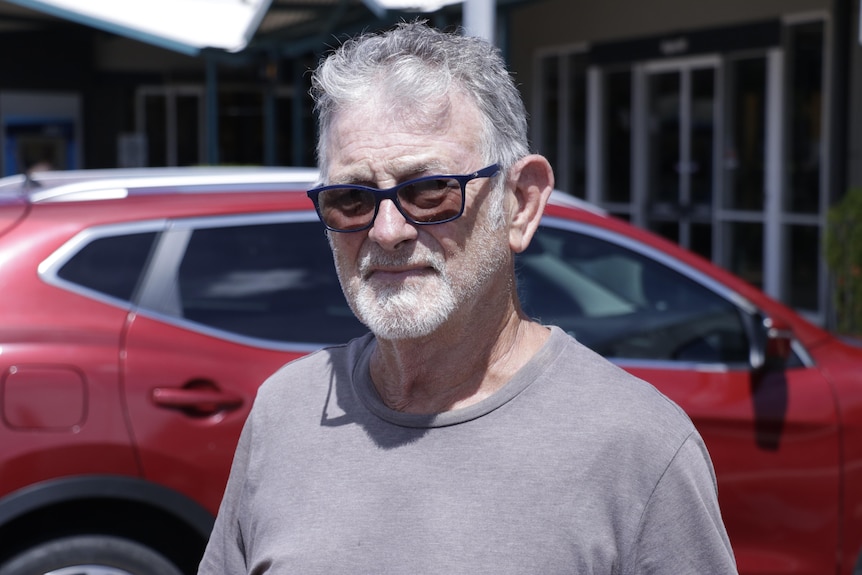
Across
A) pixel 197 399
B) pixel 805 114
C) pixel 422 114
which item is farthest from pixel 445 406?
pixel 805 114

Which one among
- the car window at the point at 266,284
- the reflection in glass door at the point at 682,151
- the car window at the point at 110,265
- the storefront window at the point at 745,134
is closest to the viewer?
the car window at the point at 110,265

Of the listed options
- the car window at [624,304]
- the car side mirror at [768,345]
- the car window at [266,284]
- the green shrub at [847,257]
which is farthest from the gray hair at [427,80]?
the green shrub at [847,257]

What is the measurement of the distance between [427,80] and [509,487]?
64 cm

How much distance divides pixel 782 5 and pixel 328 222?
9.56 meters

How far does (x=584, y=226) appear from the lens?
394 cm

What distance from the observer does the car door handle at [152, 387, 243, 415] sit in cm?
349

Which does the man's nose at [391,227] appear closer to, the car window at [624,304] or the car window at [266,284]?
the car window at [266,284]

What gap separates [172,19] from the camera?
40.0ft

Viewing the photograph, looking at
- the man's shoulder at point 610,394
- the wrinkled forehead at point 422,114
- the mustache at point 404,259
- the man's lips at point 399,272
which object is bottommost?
the man's shoulder at point 610,394

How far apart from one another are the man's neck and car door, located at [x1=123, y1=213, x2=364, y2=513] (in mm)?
1711

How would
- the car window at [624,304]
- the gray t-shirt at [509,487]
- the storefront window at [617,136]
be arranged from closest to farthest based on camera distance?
the gray t-shirt at [509,487] → the car window at [624,304] → the storefront window at [617,136]

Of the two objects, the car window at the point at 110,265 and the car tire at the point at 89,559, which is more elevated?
the car window at the point at 110,265

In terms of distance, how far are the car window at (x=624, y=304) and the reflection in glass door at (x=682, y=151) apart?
8.18 meters

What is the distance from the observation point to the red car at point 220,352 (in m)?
3.44
